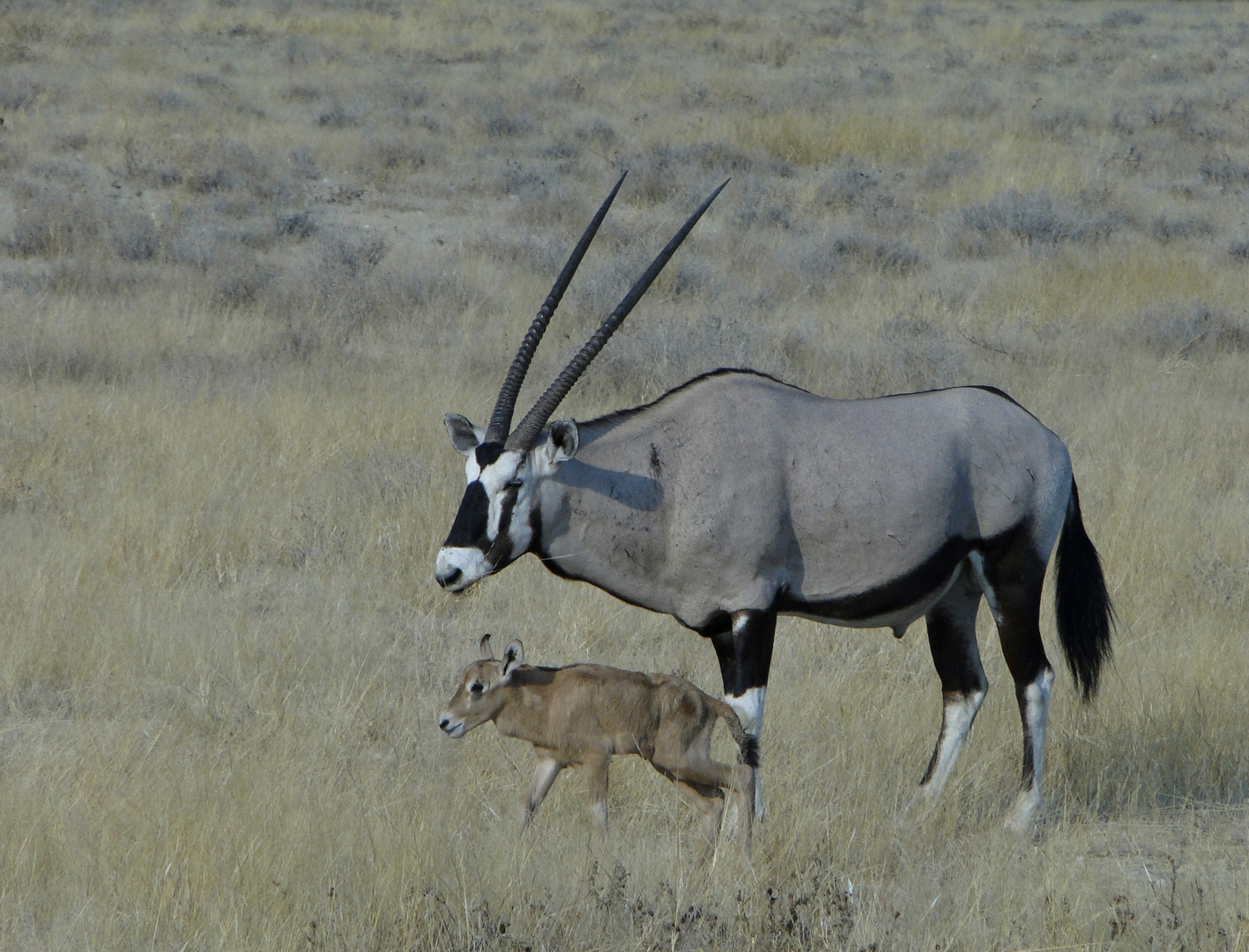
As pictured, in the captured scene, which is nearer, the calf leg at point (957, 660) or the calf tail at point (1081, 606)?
the calf leg at point (957, 660)

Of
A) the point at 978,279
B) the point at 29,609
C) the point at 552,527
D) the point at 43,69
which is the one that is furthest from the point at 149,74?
the point at 552,527

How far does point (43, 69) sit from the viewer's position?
22.5m

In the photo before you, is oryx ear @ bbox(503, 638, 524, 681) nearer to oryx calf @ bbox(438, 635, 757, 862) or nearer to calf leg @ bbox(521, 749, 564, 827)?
oryx calf @ bbox(438, 635, 757, 862)

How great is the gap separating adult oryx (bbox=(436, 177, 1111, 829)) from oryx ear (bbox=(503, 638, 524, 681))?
0.29 m

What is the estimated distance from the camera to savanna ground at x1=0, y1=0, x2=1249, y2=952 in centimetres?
406

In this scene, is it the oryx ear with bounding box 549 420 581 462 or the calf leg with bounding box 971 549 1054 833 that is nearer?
the oryx ear with bounding box 549 420 581 462

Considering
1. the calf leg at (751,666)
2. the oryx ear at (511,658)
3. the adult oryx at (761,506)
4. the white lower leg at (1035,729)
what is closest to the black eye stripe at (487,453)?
the adult oryx at (761,506)

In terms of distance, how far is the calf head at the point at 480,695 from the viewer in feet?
14.9

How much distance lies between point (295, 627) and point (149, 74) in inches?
773

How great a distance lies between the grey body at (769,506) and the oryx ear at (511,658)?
327mm

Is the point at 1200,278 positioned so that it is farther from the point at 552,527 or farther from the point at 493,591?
the point at 552,527

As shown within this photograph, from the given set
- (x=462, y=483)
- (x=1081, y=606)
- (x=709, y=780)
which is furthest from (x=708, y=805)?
(x=462, y=483)

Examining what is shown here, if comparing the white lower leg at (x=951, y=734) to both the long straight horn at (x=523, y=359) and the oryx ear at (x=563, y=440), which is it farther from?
the long straight horn at (x=523, y=359)

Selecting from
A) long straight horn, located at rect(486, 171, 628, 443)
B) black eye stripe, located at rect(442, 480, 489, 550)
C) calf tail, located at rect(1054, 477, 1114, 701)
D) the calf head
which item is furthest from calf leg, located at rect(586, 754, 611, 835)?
calf tail, located at rect(1054, 477, 1114, 701)
